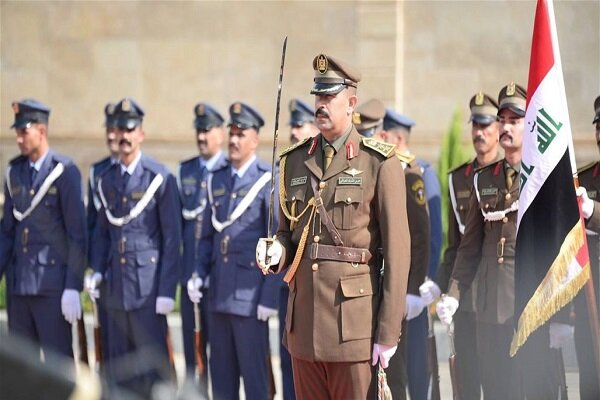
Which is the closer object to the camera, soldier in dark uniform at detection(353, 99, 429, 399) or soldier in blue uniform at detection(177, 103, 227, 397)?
soldier in dark uniform at detection(353, 99, 429, 399)

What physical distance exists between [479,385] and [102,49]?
7.89 m

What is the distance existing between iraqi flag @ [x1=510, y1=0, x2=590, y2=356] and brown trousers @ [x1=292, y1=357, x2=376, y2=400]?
0.87m

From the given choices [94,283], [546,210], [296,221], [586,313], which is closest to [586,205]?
[546,210]

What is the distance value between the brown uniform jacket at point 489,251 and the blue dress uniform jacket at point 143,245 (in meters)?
1.97

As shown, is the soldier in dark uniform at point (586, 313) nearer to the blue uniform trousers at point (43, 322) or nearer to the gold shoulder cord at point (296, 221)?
the gold shoulder cord at point (296, 221)

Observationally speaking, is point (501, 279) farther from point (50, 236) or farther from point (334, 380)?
point (50, 236)

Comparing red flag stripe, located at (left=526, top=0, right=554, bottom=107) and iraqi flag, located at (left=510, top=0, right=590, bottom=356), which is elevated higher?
red flag stripe, located at (left=526, top=0, right=554, bottom=107)

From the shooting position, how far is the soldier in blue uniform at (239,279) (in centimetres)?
755

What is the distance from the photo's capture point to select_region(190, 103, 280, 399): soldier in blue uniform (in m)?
7.55

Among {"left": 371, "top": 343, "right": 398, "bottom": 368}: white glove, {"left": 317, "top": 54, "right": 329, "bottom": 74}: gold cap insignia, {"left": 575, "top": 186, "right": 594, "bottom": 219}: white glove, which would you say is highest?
{"left": 317, "top": 54, "right": 329, "bottom": 74}: gold cap insignia

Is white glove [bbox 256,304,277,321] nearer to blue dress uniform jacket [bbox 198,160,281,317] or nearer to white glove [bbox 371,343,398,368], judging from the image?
blue dress uniform jacket [bbox 198,160,281,317]

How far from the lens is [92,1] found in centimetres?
1402

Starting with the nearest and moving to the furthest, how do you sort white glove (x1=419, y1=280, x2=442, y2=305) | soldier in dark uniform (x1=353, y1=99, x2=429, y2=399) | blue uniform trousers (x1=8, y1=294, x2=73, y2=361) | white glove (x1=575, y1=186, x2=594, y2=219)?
white glove (x1=575, y1=186, x2=594, y2=219) → soldier in dark uniform (x1=353, y1=99, x2=429, y2=399) → white glove (x1=419, y1=280, x2=442, y2=305) → blue uniform trousers (x1=8, y1=294, x2=73, y2=361)

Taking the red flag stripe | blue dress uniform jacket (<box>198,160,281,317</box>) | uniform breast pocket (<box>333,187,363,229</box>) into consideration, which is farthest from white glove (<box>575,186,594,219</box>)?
blue dress uniform jacket (<box>198,160,281,317</box>)
